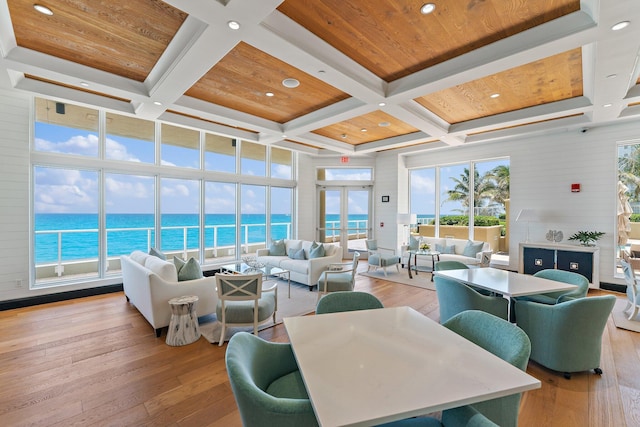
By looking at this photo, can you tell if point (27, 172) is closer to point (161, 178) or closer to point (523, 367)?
point (161, 178)

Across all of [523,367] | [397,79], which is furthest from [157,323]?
[397,79]

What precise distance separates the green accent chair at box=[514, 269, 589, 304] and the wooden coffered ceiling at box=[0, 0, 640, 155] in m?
2.33

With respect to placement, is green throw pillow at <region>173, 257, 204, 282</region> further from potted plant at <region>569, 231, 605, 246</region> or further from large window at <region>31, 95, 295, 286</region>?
potted plant at <region>569, 231, 605, 246</region>

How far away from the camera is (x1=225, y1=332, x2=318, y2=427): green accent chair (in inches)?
40.6

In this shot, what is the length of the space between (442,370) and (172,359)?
2683 mm

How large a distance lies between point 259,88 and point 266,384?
368 cm

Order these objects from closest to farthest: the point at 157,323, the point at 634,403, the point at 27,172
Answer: the point at 634,403
the point at 157,323
the point at 27,172

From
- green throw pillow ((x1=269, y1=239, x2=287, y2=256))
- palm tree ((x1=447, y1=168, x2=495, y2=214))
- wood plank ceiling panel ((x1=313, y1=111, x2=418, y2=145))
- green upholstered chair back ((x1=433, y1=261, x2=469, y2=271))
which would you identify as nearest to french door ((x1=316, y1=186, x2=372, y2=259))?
wood plank ceiling panel ((x1=313, y1=111, x2=418, y2=145))

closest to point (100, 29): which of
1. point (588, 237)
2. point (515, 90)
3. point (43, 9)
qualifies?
point (43, 9)

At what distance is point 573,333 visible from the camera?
2.38 meters

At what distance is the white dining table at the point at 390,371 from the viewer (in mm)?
917

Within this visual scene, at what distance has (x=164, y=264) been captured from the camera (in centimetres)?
339

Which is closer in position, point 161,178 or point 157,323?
point 157,323

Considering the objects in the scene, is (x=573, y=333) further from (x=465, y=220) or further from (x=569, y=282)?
(x=465, y=220)
